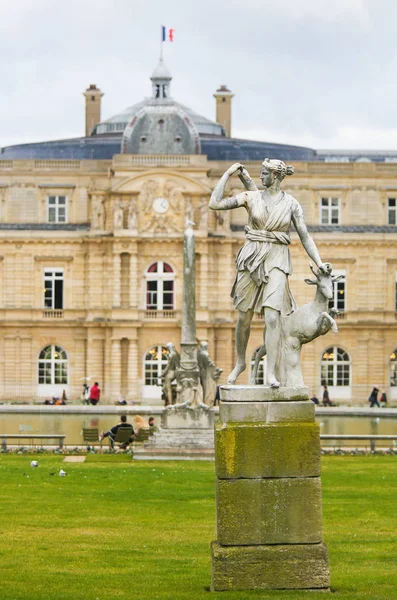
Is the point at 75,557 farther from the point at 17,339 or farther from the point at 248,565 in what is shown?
the point at 17,339

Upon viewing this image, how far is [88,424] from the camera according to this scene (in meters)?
59.6

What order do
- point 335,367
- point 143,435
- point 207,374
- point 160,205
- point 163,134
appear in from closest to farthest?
point 207,374 < point 143,435 < point 160,205 < point 163,134 < point 335,367

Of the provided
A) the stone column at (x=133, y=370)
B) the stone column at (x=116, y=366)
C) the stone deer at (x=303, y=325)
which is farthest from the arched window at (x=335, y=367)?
the stone deer at (x=303, y=325)

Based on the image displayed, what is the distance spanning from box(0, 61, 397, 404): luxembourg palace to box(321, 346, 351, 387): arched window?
49 mm

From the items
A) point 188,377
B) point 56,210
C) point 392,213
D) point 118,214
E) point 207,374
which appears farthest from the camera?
point 392,213

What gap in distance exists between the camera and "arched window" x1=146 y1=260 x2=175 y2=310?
78.1 metres

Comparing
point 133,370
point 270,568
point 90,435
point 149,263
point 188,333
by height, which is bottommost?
point 270,568

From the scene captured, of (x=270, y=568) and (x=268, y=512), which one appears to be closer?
(x=270, y=568)

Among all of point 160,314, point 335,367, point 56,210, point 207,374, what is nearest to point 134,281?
point 160,314

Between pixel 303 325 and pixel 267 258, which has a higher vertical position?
pixel 267 258

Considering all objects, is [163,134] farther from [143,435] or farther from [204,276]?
[143,435]

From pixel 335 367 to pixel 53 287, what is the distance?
14.2 meters

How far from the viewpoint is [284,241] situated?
18.1 meters

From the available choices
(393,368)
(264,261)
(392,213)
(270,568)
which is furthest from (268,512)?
(392,213)
